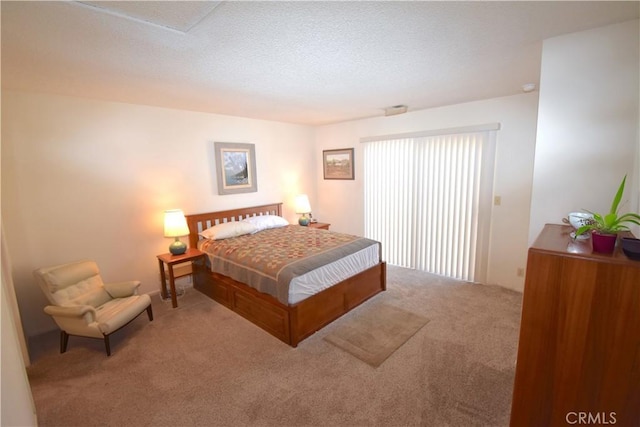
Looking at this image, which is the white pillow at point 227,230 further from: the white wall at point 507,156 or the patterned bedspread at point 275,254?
the white wall at point 507,156

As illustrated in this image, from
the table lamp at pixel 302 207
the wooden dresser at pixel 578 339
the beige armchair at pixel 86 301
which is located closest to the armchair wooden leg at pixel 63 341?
the beige armchair at pixel 86 301

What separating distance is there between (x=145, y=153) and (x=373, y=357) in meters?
3.54

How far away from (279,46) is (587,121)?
2.07 metres

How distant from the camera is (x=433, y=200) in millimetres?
4176

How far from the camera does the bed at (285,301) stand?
267cm

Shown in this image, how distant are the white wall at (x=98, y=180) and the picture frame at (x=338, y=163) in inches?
65.1

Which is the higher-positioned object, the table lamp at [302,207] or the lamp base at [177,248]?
the table lamp at [302,207]

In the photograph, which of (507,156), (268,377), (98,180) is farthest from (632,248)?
(98,180)

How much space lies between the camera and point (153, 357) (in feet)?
8.25

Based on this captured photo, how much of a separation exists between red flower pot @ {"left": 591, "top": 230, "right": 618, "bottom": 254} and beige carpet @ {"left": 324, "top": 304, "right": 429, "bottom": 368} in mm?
1713

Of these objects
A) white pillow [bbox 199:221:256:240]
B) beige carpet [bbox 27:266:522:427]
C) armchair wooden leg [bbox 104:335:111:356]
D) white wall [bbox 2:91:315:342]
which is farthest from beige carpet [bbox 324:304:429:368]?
white wall [bbox 2:91:315:342]

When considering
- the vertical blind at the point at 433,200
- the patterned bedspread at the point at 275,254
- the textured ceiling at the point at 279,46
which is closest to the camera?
the textured ceiling at the point at 279,46

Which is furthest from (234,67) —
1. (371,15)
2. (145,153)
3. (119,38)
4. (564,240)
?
(564,240)

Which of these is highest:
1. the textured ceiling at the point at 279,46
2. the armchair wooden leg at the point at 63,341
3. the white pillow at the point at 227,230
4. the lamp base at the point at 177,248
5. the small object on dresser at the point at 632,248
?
the textured ceiling at the point at 279,46
